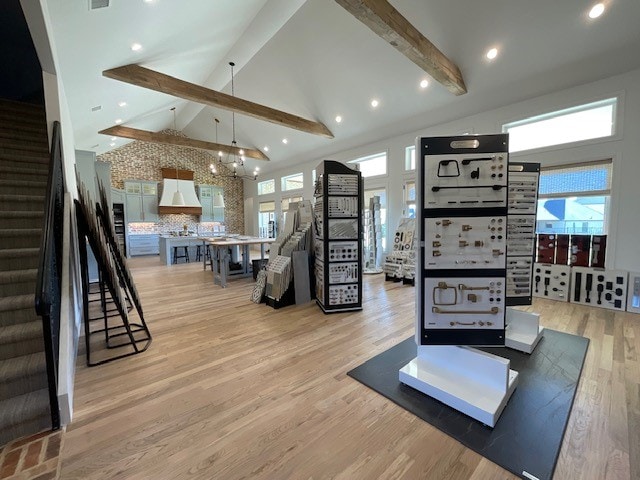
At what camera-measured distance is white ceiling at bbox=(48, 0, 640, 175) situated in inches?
129

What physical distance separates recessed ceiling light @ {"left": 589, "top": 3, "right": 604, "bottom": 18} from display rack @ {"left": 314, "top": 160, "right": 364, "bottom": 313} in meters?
3.16

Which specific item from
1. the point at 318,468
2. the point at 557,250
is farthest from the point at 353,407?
the point at 557,250

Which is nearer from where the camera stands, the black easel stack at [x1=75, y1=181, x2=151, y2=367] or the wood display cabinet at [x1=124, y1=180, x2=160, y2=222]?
the black easel stack at [x1=75, y1=181, x2=151, y2=367]

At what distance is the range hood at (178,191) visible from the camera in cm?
1053

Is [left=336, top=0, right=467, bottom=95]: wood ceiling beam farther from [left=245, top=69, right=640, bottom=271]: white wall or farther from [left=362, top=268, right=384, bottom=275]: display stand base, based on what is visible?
[left=362, top=268, right=384, bottom=275]: display stand base

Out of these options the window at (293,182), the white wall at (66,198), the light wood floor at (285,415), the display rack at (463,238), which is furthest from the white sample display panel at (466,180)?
the window at (293,182)

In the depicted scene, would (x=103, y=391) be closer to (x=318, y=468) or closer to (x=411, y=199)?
(x=318, y=468)

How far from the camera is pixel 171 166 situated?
11.1 m

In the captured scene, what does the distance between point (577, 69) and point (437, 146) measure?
12.7ft

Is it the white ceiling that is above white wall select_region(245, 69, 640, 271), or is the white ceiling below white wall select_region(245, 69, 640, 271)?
above

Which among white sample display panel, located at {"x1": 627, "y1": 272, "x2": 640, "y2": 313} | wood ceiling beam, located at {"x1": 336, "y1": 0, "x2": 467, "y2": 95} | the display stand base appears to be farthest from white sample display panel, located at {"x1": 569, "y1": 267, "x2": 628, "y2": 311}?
wood ceiling beam, located at {"x1": 336, "y1": 0, "x2": 467, "y2": 95}

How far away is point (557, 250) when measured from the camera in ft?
14.0

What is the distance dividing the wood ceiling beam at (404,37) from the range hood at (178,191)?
9.27m

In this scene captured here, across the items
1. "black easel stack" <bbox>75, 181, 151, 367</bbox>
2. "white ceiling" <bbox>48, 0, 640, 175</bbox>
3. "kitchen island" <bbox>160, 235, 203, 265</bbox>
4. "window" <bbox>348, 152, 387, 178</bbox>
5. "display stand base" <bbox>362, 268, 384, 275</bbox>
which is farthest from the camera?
"kitchen island" <bbox>160, 235, 203, 265</bbox>
